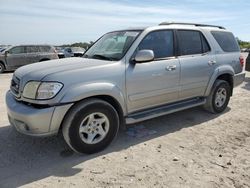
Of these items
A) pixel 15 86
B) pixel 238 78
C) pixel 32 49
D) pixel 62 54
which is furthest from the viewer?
pixel 62 54

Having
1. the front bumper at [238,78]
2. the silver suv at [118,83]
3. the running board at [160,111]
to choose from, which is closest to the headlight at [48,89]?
the silver suv at [118,83]

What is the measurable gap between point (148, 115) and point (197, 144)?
0.90 meters

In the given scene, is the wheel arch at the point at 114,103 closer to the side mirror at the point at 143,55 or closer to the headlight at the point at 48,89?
the headlight at the point at 48,89

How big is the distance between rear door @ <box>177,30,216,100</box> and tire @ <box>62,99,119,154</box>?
5.45 ft

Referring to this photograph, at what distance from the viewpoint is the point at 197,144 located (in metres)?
4.54

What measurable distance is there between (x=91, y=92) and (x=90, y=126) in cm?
51

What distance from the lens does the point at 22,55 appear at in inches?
608

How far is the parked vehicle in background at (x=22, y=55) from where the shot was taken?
15.2m

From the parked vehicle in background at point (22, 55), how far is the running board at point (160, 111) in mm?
11744

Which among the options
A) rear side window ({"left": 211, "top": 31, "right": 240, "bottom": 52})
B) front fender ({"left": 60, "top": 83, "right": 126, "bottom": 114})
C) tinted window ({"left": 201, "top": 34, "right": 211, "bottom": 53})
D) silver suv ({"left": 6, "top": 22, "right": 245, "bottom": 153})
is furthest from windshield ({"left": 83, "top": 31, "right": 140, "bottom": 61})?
rear side window ({"left": 211, "top": 31, "right": 240, "bottom": 52})

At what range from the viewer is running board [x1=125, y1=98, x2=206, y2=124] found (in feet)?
15.0

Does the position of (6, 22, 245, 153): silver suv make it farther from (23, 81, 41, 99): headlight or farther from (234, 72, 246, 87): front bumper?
(234, 72, 246, 87): front bumper

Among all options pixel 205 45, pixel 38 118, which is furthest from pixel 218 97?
pixel 38 118

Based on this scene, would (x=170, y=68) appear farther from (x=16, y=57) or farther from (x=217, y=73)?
(x=16, y=57)
